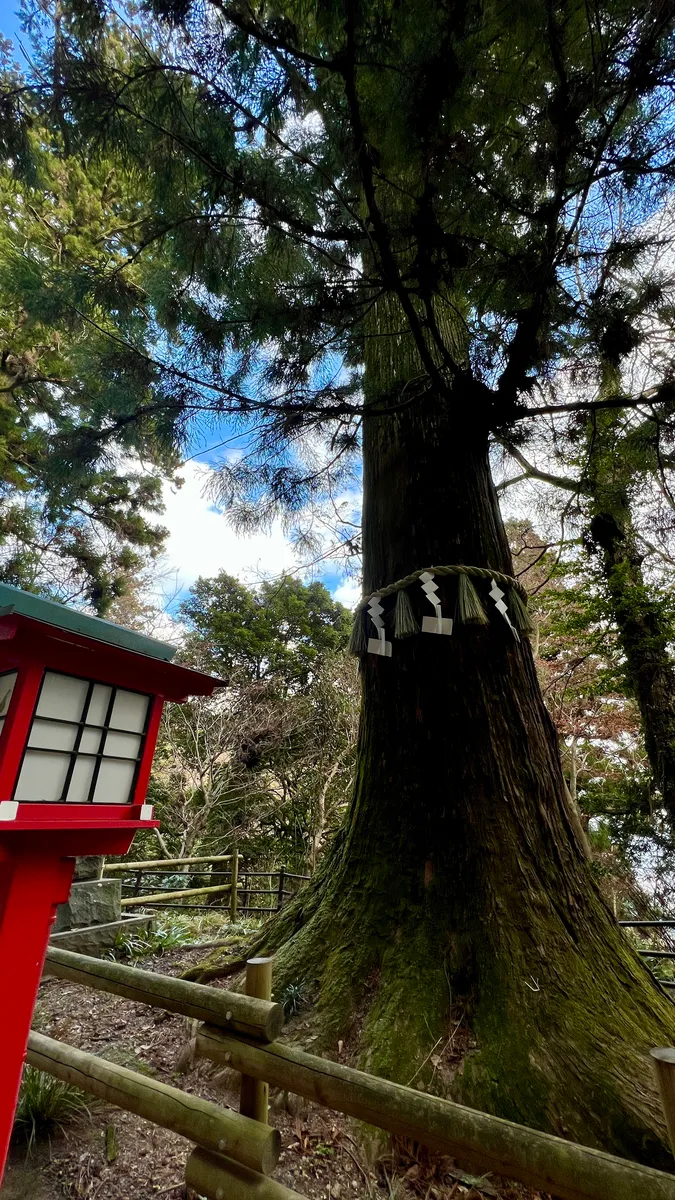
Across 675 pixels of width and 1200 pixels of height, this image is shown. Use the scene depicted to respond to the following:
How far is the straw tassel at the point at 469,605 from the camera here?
216 cm

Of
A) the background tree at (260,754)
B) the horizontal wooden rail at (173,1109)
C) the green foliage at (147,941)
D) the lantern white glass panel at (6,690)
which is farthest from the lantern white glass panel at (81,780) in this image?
the background tree at (260,754)

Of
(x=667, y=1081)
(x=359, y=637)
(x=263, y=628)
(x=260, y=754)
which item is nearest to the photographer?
(x=667, y=1081)

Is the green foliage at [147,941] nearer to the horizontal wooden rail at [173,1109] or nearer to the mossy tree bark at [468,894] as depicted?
the mossy tree bark at [468,894]

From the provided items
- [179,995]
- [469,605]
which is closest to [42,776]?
[179,995]

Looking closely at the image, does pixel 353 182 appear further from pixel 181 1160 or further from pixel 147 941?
pixel 147 941

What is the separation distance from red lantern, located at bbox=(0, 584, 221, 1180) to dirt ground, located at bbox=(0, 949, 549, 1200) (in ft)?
2.13

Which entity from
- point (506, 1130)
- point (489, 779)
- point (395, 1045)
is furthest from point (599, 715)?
point (506, 1130)

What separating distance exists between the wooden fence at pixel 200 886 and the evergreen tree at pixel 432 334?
1.85 m

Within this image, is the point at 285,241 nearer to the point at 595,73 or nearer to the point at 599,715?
the point at 595,73

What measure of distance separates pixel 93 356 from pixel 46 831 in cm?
230

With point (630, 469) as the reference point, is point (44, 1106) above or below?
below

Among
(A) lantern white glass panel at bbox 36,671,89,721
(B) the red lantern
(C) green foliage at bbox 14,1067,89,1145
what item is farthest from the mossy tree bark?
(A) lantern white glass panel at bbox 36,671,89,721

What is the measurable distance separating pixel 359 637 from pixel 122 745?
1.29 meters

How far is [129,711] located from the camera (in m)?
1.54
